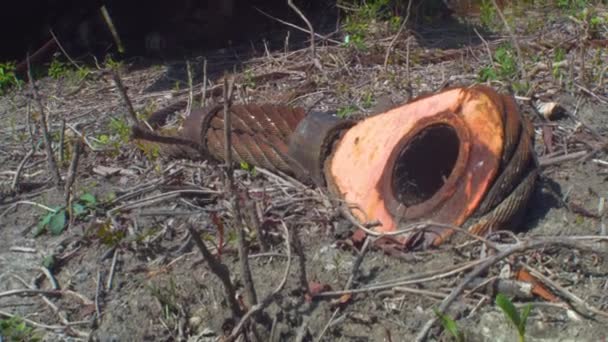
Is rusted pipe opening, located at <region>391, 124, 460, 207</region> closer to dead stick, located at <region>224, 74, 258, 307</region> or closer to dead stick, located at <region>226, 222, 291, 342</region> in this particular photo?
dead stick, located at <region>226, 222, 291, 342</region>

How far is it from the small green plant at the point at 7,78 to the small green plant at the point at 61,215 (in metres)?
2.20

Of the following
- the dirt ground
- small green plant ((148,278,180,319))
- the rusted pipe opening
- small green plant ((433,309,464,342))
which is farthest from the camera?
the rusted pipe opening

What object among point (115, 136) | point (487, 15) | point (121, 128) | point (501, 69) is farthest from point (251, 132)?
point (487, 15)

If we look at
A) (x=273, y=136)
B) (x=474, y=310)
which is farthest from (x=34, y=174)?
(x=474, y=310)

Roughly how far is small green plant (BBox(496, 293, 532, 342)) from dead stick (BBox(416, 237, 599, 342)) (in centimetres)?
17

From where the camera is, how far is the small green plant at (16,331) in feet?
9.46

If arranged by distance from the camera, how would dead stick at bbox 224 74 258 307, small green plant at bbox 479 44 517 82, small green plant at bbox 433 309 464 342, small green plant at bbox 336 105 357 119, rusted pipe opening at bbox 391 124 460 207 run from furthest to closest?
1. small green plant at bbox 479 44 517 82
2. small green plant at bbox 336 105 357 119
3. rusted pipe opening at bbox 391 124 460 207
4. small green plant at bbox 433 309 464 342
5. dead stick at bbox 224 74 258 307

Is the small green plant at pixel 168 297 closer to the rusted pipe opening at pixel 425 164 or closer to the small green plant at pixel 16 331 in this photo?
the small green plant at pixel 16 331

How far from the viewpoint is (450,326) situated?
8.30 feet

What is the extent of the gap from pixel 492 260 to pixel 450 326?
0.26m

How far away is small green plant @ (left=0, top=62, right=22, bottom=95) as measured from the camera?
217 inches

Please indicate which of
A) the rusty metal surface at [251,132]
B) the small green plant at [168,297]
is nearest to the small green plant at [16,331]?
the small green plant at [168,297]

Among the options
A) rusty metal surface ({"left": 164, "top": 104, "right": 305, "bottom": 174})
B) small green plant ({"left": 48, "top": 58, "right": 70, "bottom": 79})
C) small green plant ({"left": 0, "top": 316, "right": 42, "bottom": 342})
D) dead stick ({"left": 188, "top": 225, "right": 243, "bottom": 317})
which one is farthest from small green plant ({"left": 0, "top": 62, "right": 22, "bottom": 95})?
dead stick ({"left": 188, "top": 225, "right": 243, "bottom": 317})

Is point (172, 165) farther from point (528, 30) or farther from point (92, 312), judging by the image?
point (528, 30)
